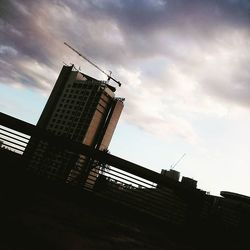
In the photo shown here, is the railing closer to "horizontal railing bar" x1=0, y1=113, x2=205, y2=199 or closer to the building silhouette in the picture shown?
"horizontal railing bar" x1=0, y1=113, x2=205, y2=199

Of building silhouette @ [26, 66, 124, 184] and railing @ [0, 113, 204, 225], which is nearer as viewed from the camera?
railing @ [0, 113, 204, 225]

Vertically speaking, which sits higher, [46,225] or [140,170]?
[140,170]

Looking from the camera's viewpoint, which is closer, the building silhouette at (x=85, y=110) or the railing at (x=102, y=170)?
the railing at (x=102, y=170)

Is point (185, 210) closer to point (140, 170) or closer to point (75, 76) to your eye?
point (140, 170)

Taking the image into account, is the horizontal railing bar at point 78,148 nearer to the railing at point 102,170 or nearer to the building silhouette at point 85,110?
the railing at point 102,170

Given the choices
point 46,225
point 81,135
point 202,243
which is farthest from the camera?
point 81,135

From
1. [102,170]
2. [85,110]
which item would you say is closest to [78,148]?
[102,170]

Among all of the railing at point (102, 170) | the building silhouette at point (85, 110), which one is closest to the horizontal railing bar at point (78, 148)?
the railing at point (102, 170)

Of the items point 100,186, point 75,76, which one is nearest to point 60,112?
point 75,76

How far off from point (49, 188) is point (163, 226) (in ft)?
8.65

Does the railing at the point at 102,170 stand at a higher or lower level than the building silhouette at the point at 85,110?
lower

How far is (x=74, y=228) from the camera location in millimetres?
3184

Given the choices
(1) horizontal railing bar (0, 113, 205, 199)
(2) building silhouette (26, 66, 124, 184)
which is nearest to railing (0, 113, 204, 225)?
(1) horizontal railing bar (0, 113, 205, 199)

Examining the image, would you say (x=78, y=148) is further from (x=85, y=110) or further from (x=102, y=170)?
(x=85, y=110)
